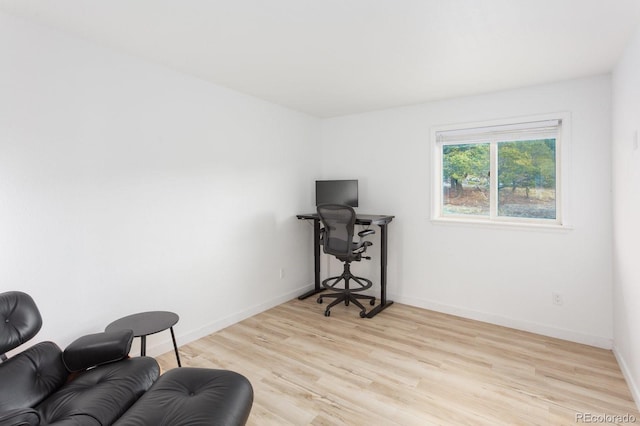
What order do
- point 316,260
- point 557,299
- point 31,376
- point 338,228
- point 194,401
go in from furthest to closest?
point 316,260
point 338,228
point 557,299
point 31,376
point 194,401

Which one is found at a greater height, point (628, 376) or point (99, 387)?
point (99, 387)

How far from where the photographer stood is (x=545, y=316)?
10.6 feet

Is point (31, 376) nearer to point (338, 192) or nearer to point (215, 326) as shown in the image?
point (215, 326)

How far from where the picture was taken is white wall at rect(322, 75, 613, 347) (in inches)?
117

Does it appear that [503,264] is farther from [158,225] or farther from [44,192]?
[44,192]

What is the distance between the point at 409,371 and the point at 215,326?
1.84 metres

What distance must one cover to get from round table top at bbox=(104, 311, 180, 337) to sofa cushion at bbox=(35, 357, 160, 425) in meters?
0.37

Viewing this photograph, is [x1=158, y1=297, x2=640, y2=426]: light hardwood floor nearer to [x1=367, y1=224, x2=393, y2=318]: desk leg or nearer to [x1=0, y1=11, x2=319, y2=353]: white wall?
[x1=367, y1=224, x2=393, y2=318]: desk leg

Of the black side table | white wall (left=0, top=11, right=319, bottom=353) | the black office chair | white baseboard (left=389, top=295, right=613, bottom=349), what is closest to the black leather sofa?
the black side table

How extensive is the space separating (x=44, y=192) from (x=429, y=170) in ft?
11.3

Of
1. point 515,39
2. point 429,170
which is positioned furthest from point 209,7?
point 429,170

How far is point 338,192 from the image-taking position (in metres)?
4.26

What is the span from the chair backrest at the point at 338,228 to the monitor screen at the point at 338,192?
0.56 meters

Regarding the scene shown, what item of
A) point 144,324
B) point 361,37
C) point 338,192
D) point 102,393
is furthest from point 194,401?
point 338,192
